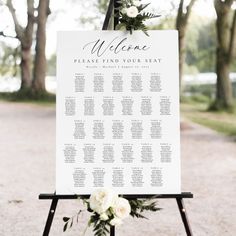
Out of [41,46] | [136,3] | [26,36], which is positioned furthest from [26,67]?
[136,3]

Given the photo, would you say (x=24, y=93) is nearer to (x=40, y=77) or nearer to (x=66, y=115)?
(x=40, y=77)

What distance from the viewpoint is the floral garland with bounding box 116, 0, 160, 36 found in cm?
327

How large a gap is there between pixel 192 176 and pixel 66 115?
420cm

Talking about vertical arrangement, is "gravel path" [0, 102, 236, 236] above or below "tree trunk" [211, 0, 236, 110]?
below

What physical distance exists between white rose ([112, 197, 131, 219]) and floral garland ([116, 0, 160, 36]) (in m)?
1.00

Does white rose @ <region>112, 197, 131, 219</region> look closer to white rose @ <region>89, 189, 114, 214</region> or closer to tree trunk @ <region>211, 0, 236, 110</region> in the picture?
white rose @ <region>89, 189, 114, 214</region>

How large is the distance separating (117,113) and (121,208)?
552 mm

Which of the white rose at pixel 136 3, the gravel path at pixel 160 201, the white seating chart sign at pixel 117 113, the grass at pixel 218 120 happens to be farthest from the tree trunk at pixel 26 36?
the white seating chart sign at pixel 117 113

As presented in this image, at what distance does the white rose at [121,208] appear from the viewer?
3121 millimetres

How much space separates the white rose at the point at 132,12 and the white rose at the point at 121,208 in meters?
1.09

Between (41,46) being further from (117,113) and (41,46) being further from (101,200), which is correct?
(101,200)

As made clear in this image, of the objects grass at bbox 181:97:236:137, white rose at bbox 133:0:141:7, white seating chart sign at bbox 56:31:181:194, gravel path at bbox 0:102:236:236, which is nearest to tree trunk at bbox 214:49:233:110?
grass at bbox 181:97:236:137

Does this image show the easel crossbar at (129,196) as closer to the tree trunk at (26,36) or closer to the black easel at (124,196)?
the black easel at (124,196)

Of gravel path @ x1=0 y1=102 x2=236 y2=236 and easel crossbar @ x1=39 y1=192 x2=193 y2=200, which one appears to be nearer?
easel crossbar @ x1=39 y1=192 x2=193 y2=200
